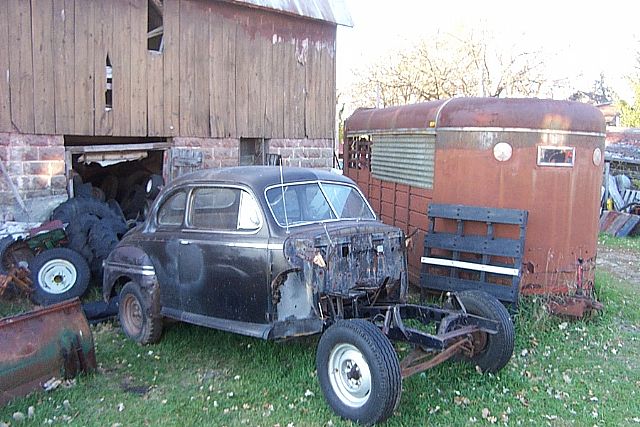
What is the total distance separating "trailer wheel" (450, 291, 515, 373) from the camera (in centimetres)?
530

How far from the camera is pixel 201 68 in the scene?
10148 millimetres

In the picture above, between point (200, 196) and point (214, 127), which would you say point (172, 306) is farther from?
point (214, 127)

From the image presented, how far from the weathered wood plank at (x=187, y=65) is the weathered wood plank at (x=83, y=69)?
1470 mm

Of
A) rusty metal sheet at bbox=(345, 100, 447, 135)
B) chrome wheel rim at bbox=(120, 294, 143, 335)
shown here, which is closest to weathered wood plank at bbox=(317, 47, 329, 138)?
rusty metal sheet at bbox=(345, 100, 447, 135)

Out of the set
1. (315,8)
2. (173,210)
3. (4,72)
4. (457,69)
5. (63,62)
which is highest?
(457,69)

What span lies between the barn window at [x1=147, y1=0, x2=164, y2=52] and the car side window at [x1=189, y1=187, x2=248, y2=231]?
465cm

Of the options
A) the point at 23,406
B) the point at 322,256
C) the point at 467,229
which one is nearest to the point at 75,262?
the point at 23,406

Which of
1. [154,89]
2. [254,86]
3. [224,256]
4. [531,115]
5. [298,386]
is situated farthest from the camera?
[254,86]

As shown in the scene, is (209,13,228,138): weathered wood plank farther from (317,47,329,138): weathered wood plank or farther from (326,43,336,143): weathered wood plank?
(326,43,336,143): weathered wood plank

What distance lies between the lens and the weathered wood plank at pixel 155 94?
9.62 m

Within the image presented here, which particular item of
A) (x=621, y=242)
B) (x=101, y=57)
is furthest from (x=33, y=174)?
(x=621, y=242)

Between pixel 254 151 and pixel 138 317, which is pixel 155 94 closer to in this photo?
pixel 254 151

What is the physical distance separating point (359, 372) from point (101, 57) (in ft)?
22.0

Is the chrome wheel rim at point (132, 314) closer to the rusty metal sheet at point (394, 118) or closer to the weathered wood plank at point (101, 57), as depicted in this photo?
the weathered wood plank at point (101, 57)
